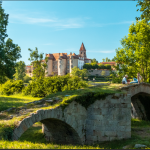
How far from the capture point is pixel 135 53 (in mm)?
22203

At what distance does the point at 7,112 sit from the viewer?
316 inches

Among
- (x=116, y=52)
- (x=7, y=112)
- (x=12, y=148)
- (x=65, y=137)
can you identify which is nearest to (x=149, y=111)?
(x=116, y=52)

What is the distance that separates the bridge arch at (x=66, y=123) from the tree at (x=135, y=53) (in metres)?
14.2

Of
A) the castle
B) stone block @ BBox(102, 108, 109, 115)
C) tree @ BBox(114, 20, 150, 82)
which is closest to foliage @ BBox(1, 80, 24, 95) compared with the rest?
tree @ BBox(114, 20, 150, 82)

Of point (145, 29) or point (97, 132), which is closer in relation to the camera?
point (97, 132)

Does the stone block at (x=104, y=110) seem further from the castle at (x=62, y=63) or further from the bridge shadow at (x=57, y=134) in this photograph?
the castle at (x=62, y=63)

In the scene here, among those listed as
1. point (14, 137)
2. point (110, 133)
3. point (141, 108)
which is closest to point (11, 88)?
point (141, 108)

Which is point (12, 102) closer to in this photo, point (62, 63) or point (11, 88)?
point (11, 88)

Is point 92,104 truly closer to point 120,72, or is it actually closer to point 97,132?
point 97,132

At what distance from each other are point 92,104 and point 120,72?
559 inches

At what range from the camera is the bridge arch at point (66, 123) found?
28.4 ft

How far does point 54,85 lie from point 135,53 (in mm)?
9777

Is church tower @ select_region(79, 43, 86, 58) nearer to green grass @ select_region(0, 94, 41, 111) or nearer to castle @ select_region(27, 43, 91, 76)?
castle @ select_region(27, 43, 91, 76)

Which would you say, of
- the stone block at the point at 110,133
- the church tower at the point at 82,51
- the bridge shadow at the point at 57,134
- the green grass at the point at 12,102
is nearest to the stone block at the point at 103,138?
the stone block at the point at 110,133
